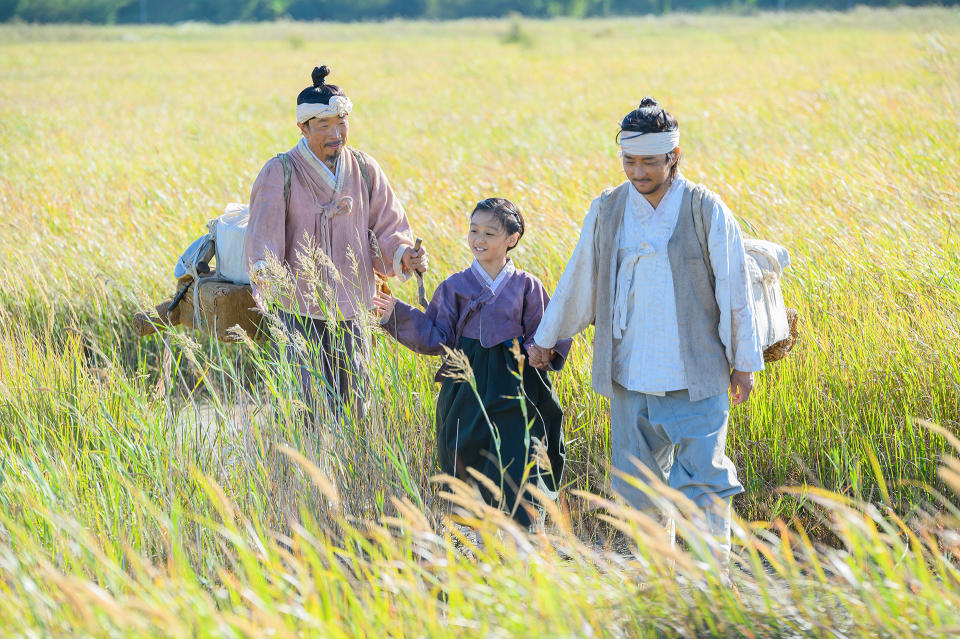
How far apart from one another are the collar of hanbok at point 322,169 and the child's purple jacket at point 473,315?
0.54 meters

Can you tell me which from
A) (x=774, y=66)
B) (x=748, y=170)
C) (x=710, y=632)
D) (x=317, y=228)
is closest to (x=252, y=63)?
(x=774, y=66)

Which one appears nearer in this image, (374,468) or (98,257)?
(374,468)

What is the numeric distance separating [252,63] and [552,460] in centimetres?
2307

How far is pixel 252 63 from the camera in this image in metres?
24.2

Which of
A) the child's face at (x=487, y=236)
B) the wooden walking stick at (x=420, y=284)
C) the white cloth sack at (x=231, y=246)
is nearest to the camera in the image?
the child's face at (x=487, y=236)

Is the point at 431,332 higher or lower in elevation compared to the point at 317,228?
lower

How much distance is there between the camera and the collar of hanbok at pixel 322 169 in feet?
10.7

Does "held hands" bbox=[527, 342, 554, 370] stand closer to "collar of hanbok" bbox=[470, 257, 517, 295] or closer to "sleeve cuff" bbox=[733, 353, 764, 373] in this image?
"collar of hanbok" bbox=[470, 257, 517, 295]

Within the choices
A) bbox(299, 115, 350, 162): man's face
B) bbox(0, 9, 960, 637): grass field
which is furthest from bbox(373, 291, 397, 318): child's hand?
bbox(299, 115, 350, 162): man's face

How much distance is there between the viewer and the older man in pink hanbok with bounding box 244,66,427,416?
10.5 ft

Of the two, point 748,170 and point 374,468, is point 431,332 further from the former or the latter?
point 748,170

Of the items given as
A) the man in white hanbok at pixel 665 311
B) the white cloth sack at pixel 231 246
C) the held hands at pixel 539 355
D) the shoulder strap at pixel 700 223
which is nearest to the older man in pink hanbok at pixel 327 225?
the white cloth sack at pixel 231 246

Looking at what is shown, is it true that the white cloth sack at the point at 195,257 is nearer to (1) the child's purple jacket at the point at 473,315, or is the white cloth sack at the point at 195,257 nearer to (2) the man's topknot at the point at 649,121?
(1) the child's purple jacket at the point at 473,315

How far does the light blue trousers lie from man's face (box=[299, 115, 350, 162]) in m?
1.28
